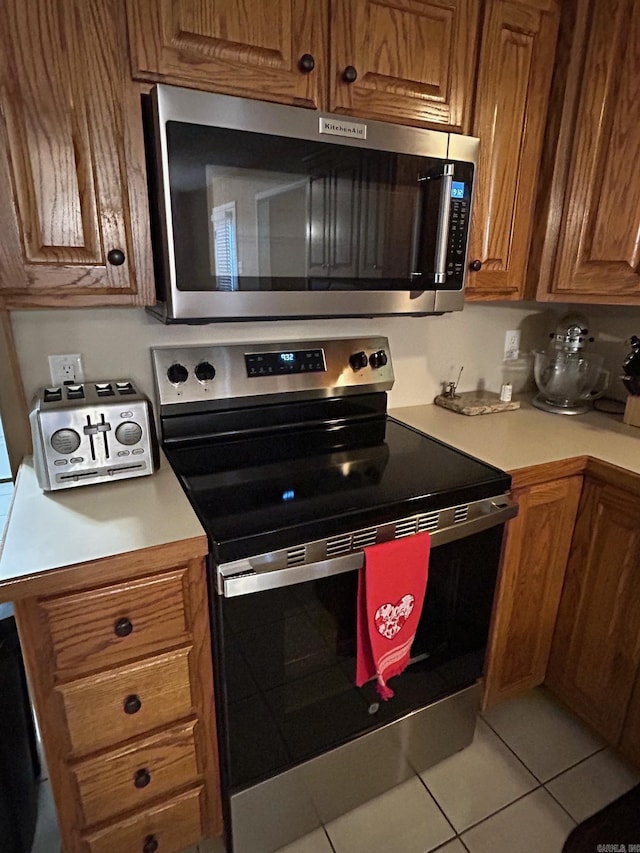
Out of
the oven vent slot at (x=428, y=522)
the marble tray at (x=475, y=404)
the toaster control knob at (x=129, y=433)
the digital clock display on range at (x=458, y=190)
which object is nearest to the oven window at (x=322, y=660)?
the oven vent slot at (x=428, y=522)

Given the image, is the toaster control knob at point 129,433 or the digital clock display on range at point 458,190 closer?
the toaster control knob at point 129,433

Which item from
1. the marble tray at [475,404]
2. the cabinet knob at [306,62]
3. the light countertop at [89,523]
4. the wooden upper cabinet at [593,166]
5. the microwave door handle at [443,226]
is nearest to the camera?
the light countertop at [89,523]

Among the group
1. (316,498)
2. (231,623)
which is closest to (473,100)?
(316,498)

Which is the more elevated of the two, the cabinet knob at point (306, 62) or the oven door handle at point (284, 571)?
the cabinet knob at point (306, 62)

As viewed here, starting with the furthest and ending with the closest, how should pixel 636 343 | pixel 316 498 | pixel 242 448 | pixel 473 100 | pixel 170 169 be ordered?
pixel 636 343, pixel 242 448, pixel 473 100, pixel 316 498, pixel 170 169

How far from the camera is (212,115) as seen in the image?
1012mm

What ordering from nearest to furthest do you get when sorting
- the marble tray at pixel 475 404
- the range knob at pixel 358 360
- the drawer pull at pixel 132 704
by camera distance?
the drawer pull at pixel 132 704 < the range knob at pixel 358 360 < the marble tray at pixel 475 404

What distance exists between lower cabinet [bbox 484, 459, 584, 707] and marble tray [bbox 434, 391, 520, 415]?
0.40 metres

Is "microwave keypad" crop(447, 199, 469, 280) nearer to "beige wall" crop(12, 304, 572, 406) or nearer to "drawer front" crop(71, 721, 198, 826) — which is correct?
"beige wall" crop(12, 304, 572, 406)

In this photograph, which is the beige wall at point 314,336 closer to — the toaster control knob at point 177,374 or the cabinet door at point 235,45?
the toaster control knob at point 177,374

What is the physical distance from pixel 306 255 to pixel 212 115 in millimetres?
331

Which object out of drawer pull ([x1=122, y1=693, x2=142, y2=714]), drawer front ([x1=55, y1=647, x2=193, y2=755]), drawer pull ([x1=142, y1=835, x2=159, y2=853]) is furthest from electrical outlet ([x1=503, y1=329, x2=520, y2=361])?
drawer pull ([x1=142, y1=835, x2=159, y2=853])

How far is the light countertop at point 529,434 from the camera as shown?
137cm

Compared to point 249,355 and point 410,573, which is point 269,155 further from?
point 410,573
